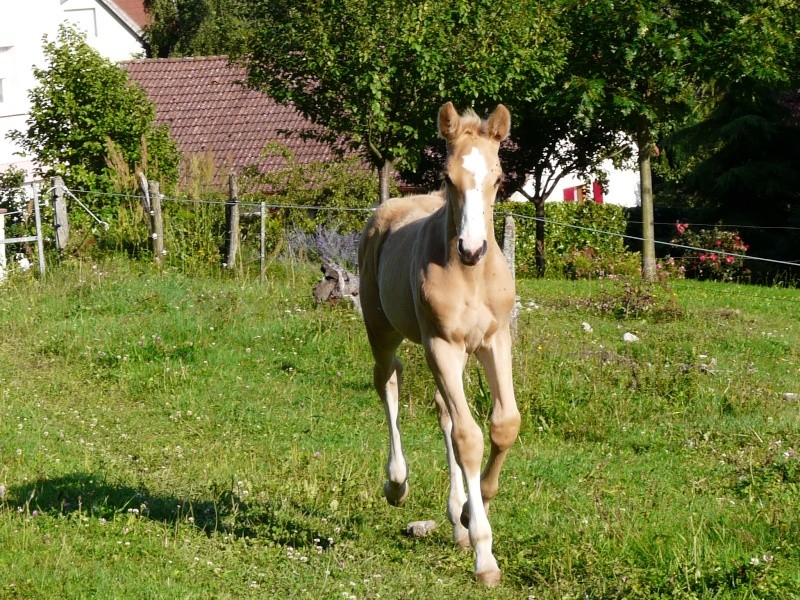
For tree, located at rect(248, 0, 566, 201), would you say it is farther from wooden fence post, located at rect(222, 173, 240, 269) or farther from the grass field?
the grass field

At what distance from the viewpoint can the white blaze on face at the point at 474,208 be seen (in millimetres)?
5344

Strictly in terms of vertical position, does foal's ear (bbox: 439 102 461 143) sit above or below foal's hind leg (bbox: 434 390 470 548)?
above

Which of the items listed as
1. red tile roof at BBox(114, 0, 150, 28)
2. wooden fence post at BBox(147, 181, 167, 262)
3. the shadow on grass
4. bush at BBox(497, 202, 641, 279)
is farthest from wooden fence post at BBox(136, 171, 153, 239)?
red tile roof at BBox(114, 0, 150, 28)

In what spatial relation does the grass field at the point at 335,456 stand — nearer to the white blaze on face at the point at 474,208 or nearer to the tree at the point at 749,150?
the white blaze on face at the point at 474,208

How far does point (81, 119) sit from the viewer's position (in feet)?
66.6

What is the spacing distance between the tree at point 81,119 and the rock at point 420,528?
14.5 m

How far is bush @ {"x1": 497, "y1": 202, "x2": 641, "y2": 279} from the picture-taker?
26.0 m

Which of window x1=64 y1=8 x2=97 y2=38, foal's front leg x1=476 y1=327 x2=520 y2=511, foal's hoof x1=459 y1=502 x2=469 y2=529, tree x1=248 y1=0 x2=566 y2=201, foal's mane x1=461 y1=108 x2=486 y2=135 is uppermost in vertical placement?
window x1=64 y1=8 x2=97 y2=38

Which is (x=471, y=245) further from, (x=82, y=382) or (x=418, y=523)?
(x=82, y=382)

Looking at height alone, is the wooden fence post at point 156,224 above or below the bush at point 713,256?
above

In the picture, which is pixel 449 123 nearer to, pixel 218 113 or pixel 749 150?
pixel 749 150

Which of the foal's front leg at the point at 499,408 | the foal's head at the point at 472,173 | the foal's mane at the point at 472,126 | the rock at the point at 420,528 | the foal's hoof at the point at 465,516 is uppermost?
the foal's mane at the point at 472,126

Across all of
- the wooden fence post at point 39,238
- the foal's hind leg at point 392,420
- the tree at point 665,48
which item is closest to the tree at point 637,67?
the tree at point 665,48

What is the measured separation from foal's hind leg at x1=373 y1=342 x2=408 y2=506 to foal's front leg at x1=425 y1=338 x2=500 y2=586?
1.03 metres
